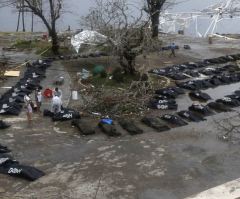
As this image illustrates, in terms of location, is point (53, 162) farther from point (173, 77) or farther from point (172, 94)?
point (173, 77)

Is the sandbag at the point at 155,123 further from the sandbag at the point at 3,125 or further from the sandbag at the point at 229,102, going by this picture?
the sandbag at the point at 3,125

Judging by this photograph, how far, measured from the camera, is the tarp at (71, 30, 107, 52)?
2784 cm

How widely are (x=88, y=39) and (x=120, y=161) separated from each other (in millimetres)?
16589

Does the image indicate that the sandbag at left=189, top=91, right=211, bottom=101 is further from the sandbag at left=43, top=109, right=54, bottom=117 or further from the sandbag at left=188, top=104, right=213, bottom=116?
the sandbag at left=43, top=109, right=54, bottom=117

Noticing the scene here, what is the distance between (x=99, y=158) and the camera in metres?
14.6

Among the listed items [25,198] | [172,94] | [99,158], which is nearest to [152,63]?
[172,94]

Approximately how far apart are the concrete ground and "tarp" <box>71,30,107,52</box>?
34.1 ft

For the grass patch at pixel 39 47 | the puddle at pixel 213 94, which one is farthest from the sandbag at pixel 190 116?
the grass patch at pixel 39 47

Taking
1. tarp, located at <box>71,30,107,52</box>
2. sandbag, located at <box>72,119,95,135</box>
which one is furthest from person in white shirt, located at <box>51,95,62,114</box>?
tarp, located at <box>71,30,107,52</box>

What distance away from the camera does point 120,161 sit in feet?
47.2

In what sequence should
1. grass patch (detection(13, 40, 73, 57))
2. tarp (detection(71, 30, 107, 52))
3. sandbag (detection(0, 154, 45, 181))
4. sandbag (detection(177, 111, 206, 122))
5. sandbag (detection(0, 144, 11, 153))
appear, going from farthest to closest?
grass patch (detection(13, 40, 73, 57)), tarp (detection(71, 30, 107, 52)), sandbag (detection(177, 111, 206, 122)), sandbag (detection(0, 144, 11, 153)), sandbag (detection(0, 154, 45, 181))

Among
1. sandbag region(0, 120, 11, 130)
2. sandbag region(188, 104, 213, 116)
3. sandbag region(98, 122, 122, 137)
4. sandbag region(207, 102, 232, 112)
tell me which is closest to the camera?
sandbag region(98, 122, 122, 137)

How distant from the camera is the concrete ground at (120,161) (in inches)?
488

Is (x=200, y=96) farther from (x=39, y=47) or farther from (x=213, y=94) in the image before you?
(x=39, y=47)
